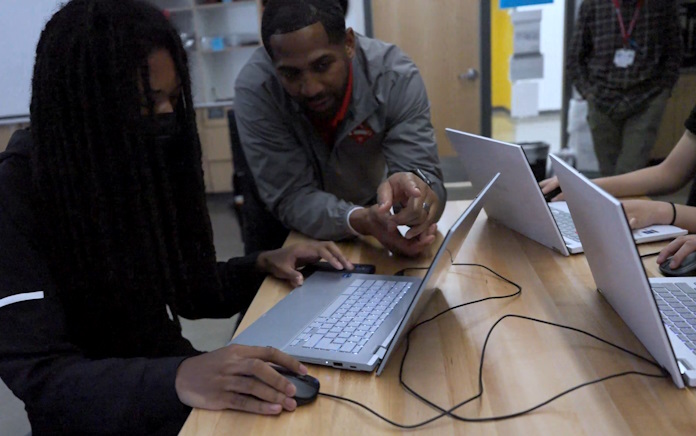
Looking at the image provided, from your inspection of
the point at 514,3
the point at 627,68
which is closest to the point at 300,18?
the point at 627,68

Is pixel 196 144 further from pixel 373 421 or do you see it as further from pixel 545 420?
pixel 545 420

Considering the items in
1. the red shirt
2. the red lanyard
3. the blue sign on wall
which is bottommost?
the red shirt

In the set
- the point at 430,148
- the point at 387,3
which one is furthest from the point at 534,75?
the point at 430,148

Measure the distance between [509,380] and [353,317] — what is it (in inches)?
10.9

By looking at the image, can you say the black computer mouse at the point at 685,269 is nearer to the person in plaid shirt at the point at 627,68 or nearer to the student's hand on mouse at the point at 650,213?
the student's hand on mouse at the point at 650,213

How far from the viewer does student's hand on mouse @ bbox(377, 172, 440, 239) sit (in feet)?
3.85

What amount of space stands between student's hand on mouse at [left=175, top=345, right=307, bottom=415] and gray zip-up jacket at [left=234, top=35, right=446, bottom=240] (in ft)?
→ 2.35

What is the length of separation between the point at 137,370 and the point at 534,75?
679cm

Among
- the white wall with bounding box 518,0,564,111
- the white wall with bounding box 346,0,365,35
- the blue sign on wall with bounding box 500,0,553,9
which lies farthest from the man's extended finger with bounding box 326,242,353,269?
the white wall with bounding box 518,0,564,111

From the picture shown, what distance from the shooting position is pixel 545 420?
0.66m

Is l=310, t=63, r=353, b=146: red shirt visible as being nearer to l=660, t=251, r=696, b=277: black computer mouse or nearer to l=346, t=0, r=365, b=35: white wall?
l=660, t=251, r=696, b=277: black computer mouse

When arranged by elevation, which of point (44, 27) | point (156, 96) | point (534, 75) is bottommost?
point (534, 75)

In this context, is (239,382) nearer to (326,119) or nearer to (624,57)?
(326,119)

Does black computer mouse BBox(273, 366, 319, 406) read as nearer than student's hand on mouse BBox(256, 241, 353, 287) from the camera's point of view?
Yes
